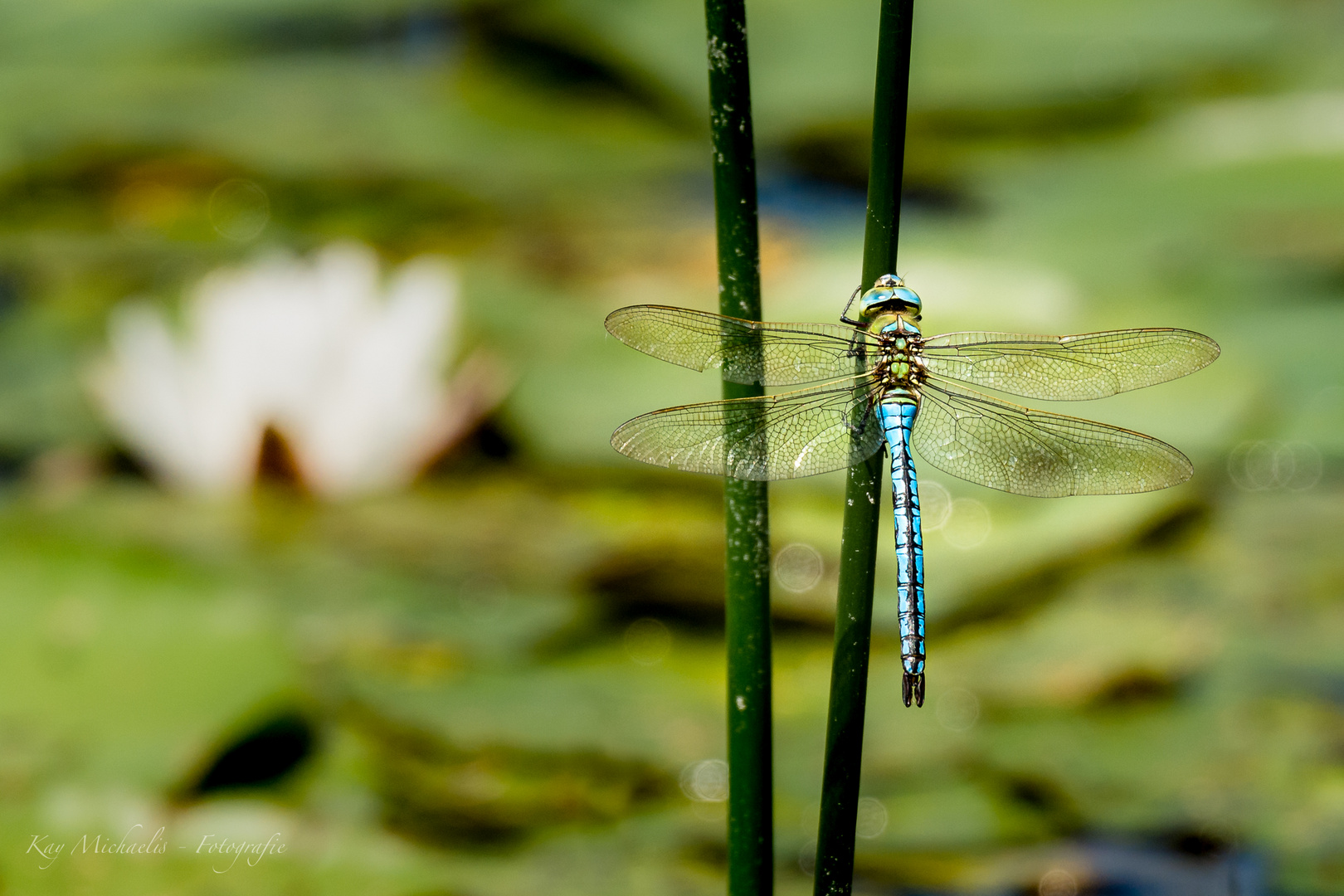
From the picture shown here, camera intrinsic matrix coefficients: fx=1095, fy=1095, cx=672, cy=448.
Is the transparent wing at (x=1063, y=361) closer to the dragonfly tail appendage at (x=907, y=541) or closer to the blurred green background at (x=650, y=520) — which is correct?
the dragonfly tail appendage at (x=907, y=541)

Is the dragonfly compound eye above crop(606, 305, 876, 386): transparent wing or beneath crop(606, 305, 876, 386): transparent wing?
beneath

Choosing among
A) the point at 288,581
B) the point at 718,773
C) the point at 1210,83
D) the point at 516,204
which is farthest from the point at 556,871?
the point at 1210,83

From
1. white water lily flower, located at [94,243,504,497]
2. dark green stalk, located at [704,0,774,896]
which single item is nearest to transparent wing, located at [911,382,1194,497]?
dark green stalk, located at [704,0,774,896]

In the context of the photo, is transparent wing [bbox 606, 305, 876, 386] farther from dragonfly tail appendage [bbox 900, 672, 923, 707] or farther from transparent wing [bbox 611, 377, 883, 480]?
dragonfly tail appendage [bbox 900, 672, 923, 707]

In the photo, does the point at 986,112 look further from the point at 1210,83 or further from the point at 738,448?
the point at 738,448

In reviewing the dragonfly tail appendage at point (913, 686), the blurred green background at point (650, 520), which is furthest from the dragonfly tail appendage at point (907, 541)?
the blurred green background at point (650, 520)

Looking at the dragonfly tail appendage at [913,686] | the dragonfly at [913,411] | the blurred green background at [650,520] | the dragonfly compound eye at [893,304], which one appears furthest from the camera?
the blurred green background at [650,520]
